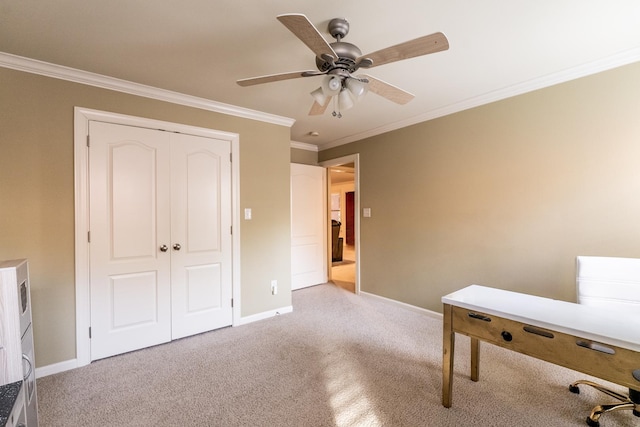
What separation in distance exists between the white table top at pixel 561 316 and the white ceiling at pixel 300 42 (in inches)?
67.9

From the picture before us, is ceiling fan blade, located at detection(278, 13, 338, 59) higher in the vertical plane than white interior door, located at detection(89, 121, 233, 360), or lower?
higher

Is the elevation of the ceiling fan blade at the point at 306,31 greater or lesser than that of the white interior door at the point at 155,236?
greater

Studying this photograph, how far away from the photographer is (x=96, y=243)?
241cm

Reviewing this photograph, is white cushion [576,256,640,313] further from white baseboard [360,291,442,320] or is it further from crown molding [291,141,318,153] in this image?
crown molding [291,141,318,153]

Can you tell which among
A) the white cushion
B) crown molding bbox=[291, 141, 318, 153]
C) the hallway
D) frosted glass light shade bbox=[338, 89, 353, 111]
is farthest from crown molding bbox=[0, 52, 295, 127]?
the white cushion

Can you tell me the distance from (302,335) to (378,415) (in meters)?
1.27

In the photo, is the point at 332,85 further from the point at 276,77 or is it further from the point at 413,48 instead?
the point at 413,48

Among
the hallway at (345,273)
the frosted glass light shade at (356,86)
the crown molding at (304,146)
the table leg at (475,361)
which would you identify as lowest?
the hallway at (345,273)

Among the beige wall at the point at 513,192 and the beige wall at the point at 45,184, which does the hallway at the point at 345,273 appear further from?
the beige wall at the point at 45,184

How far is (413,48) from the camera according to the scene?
1.40m

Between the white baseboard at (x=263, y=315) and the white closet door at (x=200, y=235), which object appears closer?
the white closet door at (x=200, y=235)

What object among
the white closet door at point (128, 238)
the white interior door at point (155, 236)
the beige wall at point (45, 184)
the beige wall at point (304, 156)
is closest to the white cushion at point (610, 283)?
the white interior door at point (155, 236)

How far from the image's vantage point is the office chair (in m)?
1.60

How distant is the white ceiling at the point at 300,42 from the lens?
159cm
